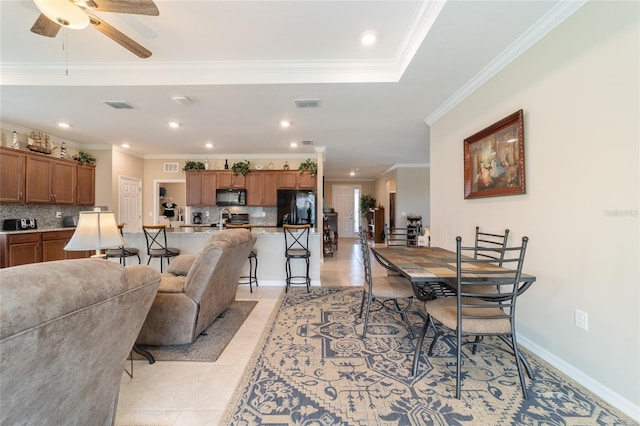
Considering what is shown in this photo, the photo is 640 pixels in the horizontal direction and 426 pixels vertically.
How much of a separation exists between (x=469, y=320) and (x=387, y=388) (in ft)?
2.37

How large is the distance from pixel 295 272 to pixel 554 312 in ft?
10.4

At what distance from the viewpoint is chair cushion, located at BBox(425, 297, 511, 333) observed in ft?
5.83

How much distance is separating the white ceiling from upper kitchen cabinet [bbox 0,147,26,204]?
0.57m

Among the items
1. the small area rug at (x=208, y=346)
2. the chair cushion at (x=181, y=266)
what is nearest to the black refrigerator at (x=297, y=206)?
the chair cushion at (x=181, y=266)

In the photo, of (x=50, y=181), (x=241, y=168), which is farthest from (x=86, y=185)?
(x=241, y=168)

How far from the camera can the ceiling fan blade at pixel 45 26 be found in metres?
1.92

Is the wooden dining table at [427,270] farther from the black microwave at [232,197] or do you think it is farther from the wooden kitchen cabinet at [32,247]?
the wooden kitchen cabinet at [32,247]

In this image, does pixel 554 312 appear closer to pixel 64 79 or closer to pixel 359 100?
→ pixel 359 100

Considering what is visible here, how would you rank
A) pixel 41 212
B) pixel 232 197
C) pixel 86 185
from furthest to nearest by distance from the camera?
pixel 232 197
pixel 86 185
pixel 41 212

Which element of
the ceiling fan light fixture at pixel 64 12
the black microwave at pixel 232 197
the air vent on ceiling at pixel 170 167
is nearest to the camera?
the ceiling fan light fixture at pixel 64 12

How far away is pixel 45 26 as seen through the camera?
197 centimetres

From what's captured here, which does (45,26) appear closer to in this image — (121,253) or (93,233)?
(93,233)

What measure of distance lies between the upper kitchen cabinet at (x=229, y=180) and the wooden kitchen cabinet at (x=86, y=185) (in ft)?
8.06

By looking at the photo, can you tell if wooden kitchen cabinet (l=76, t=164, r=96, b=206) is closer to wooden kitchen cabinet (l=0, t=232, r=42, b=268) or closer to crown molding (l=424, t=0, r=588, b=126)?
wooden kitchen cabinet (l=0, t=232, r=42, b=268)
